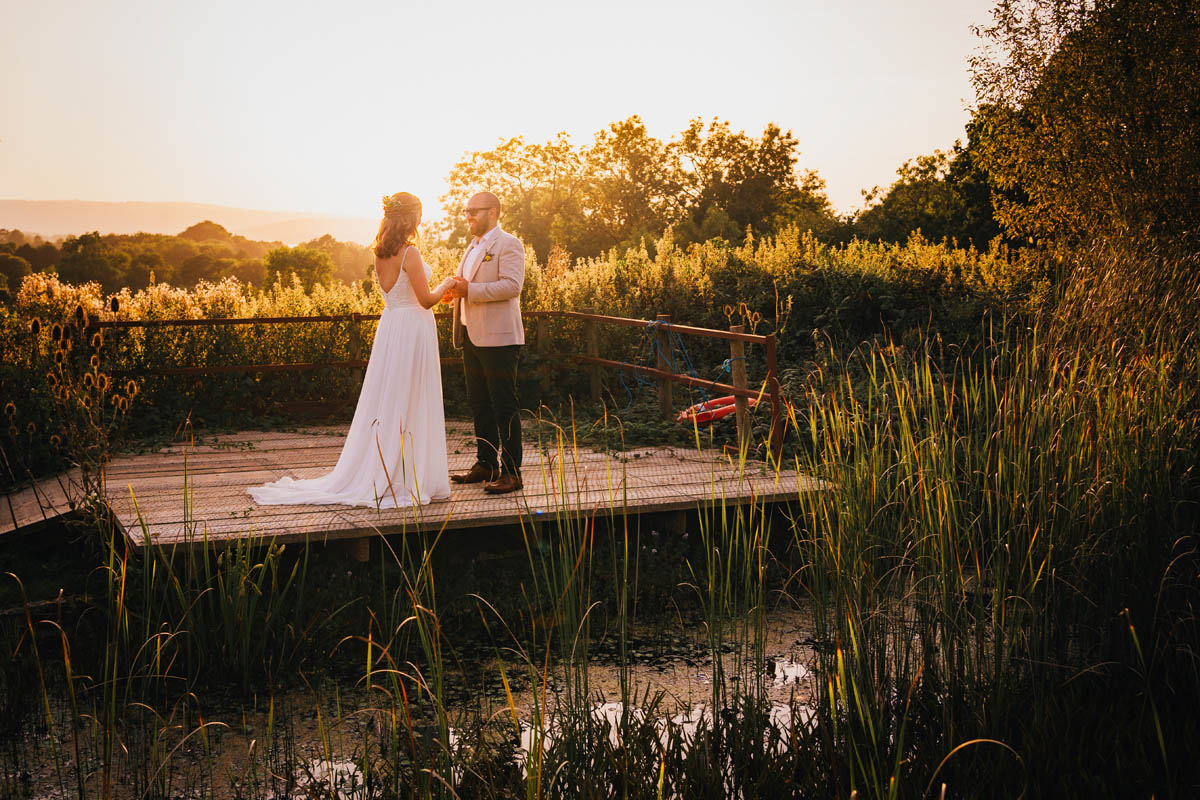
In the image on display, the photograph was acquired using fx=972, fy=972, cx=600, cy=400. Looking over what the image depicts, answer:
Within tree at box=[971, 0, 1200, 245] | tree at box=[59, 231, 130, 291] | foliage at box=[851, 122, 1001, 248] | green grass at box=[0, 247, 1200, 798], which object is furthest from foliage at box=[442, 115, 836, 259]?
green grass at box=[0, 247, 1200, 798]

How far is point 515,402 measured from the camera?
5641 mm

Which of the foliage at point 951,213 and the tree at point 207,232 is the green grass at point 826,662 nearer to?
the foliage at point 951,213

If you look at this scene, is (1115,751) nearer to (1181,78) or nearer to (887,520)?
(887,520)

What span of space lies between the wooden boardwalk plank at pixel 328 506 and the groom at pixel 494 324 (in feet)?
0.73

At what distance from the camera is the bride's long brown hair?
541 cm

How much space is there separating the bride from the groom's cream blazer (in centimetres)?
18

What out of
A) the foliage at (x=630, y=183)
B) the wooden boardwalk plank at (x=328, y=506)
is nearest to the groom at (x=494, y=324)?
the wooden boardwalk plank at (x=328, y=506)

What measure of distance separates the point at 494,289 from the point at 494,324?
0.21 metres

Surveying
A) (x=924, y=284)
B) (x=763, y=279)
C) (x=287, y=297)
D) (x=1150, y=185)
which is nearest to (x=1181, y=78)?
(x=1150, y=185)

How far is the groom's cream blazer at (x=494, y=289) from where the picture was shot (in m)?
5.50

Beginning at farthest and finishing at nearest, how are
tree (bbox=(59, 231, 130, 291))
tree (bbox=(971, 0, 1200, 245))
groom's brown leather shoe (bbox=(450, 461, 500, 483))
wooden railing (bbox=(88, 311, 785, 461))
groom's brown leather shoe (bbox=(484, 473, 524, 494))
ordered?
tree (bbox=(59, 231, 130, 291))
tree (bbox=(971, 0, 1200, 245))
wooden railing (bbox=(88, 311, 785, 461))
groom's brown leather shoe (bbox=(450, 461, 500, 483))
groom's brown leather shoe (bbox=(484, 473, 524, 494))

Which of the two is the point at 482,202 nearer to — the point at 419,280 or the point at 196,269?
the point at 419,280

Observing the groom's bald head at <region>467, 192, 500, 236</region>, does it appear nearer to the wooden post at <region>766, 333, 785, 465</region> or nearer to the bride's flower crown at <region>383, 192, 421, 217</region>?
the bride's flower crown at <region>383, 192, 421, 217</region>

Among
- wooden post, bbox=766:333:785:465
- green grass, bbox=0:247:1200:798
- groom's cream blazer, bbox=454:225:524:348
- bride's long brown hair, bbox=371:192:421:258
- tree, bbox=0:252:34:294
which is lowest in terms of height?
green grass, bbox=0:247:1200:798
